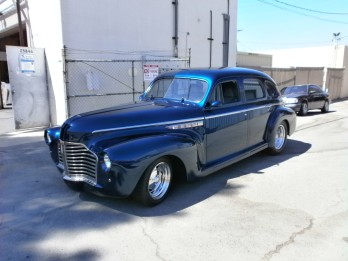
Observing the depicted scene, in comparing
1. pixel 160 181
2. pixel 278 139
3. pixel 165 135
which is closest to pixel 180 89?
pixel 165 135

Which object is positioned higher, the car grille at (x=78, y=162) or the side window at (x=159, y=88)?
the side window at (x=159, y=88)

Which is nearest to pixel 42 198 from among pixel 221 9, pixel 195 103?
pixel 195 103

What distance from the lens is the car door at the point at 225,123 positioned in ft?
17.2

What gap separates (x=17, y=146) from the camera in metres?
8.10

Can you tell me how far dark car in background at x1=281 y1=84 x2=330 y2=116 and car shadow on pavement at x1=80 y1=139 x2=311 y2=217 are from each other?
26.8ft

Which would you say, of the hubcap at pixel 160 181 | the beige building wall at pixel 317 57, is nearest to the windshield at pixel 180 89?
the hubcap at pixel 160 181

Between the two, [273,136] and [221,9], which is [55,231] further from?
[221,9]

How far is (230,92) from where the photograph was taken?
579 cm

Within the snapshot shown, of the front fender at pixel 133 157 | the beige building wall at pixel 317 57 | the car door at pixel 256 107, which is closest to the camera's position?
the front fender at pixel 133 157

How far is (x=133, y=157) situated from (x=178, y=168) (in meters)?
1.06

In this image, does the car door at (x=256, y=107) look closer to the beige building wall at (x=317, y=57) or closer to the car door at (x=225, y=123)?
the car door at (x=225, y=123)

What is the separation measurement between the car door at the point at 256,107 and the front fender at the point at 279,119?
0.14 m

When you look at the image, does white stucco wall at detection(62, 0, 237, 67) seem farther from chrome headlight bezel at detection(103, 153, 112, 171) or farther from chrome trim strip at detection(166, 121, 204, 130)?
chrome headlight bezel at detection(103, 153, 112, 171)

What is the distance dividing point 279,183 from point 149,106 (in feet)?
8.49
